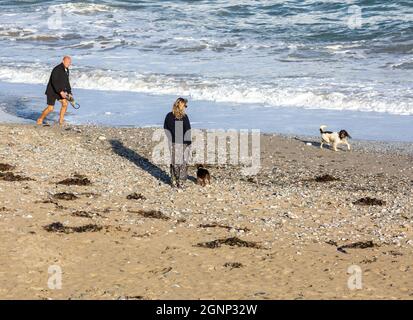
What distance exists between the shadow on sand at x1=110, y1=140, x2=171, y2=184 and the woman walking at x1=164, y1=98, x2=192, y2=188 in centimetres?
53

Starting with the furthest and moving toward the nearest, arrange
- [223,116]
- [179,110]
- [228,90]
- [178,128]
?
[228,90], [223,116], [178,128], [179,110]

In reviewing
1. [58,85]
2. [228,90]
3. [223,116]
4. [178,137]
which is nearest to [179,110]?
[178,137]

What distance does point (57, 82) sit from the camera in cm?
1992

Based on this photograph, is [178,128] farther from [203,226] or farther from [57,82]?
[57,82]

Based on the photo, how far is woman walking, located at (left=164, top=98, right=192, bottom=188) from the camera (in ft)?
46.7

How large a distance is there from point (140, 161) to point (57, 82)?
411 cm

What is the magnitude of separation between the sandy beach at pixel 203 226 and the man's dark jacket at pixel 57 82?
7.80 feet

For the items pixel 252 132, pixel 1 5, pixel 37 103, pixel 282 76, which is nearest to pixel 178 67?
pixel 282 76

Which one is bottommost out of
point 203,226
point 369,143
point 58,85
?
point 369,143

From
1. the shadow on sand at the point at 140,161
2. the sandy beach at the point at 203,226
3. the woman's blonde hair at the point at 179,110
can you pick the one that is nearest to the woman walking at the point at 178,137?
the woman's blonde hair at the point at 179,110

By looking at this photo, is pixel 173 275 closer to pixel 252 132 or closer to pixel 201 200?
pixel 201 200

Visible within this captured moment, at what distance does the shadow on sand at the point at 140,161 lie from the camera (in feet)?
51.2

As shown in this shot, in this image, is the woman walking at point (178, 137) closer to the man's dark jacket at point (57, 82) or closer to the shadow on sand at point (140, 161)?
the shadow on sand at point (140, 161)

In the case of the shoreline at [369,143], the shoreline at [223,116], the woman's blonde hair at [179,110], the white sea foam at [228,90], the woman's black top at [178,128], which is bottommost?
the shoreline at [369,143]
